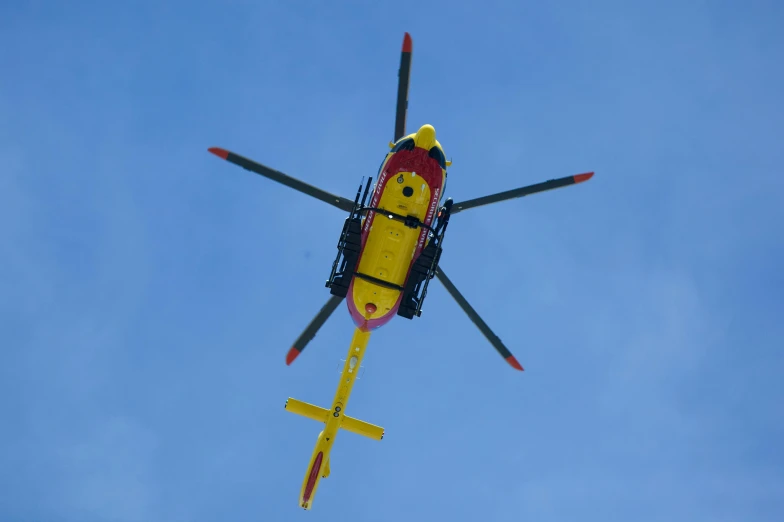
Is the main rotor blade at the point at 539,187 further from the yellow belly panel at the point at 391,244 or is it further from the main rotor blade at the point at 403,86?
the main rotor blade at the point at 403,86

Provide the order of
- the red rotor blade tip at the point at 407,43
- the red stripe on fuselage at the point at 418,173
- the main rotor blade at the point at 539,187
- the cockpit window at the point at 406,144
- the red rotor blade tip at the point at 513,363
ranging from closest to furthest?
the red rotor blade tip at the point at 407,43
the cockpit window at the point at 406,144
the red stripe on fuselage at the point at 418,173
the main rotor blade at the point at 539,187
the red rotor blade tip at the point at 513,363

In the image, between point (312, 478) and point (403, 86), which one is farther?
point (312, 478)

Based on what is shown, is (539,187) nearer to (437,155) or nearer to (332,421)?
(437,155)

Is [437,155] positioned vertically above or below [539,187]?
below

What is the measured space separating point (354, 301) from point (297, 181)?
16.4 ft

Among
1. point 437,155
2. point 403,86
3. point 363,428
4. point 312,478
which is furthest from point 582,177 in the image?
point 312,478

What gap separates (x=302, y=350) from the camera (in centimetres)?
2489

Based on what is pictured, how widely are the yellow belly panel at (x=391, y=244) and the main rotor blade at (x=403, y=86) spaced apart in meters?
1.82

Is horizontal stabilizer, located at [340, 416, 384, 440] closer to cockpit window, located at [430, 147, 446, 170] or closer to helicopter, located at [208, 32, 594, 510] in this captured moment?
helicopter, located at [208, 32, 594, 510]

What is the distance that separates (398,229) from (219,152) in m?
6.44

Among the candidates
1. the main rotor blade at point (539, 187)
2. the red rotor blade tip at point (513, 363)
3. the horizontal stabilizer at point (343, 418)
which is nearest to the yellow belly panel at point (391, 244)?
the main rotor blade at point (539, 187)

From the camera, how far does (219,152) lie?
22.5 m

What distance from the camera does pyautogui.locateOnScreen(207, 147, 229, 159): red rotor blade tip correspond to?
Result: 22422 millimetres

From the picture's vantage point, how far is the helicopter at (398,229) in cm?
2280
